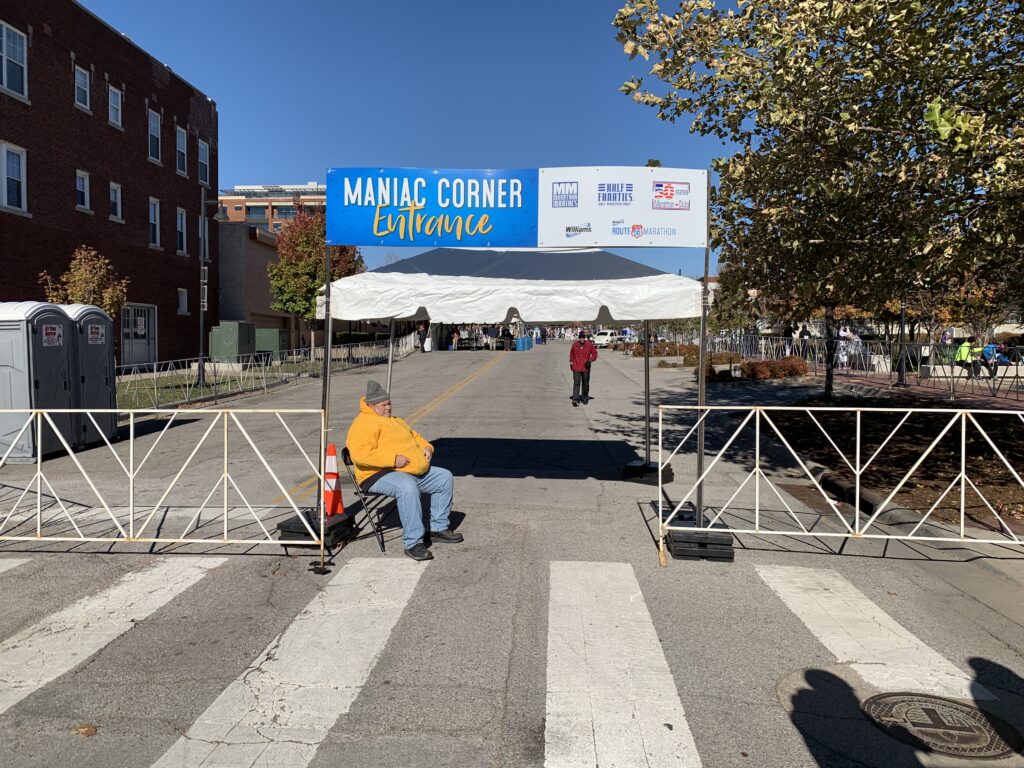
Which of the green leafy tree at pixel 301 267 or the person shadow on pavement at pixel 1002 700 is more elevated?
the green leafy tree at pixel 301 267

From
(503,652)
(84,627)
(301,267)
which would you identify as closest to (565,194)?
(503,652)

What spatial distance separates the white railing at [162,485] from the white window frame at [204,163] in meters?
22.6

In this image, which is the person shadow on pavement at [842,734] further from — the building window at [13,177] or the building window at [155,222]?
the building window at [155,222]

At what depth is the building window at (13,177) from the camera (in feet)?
71.5

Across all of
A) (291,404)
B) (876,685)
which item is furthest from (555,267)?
(291,404)

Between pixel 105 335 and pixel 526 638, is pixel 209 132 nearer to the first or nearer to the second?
pixel 105 335

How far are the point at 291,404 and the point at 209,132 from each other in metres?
20.8

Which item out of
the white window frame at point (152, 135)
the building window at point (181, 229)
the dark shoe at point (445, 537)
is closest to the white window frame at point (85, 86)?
the white window frame at point (152, 135)

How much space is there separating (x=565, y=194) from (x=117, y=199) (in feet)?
85.9

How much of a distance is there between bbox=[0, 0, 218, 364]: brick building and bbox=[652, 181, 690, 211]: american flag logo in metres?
19.5

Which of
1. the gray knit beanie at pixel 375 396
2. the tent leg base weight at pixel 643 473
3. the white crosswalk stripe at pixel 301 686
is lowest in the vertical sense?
the white crosswalk stripe at pixel 301 686

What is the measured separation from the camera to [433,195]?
684 centimetres

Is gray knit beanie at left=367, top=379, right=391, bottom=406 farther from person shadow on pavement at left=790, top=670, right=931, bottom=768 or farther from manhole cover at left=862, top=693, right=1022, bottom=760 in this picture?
Answer: manhole cover at left=862, top=693, right=1022, bottom=760

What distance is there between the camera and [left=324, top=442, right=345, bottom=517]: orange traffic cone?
654 centimetres
